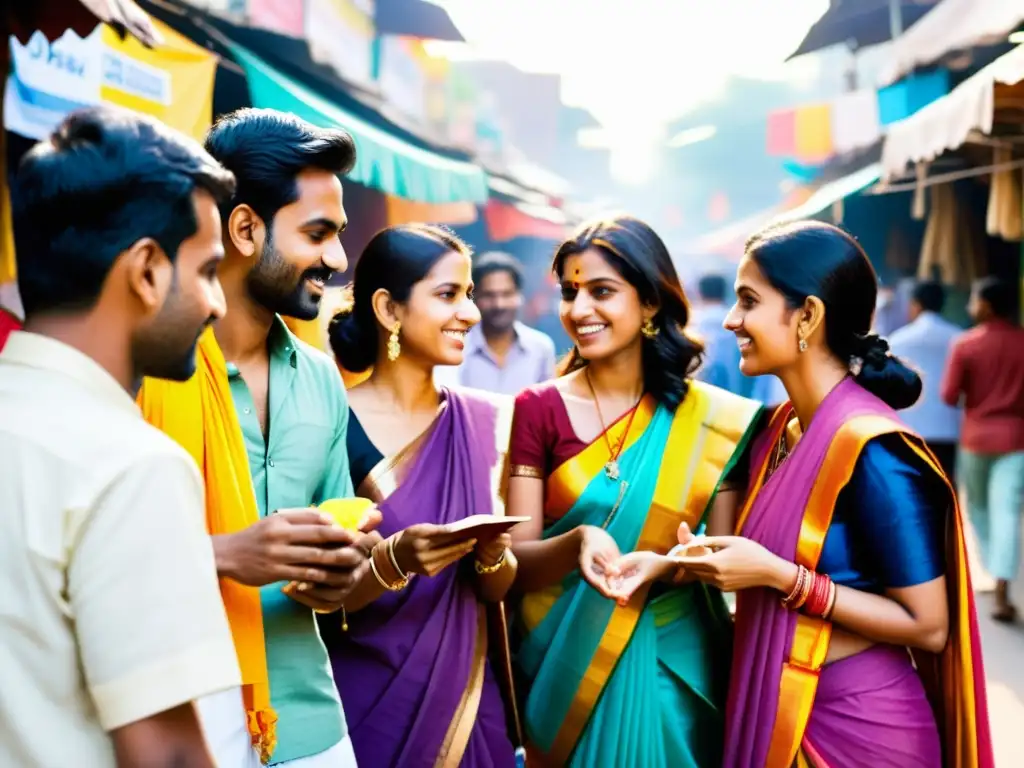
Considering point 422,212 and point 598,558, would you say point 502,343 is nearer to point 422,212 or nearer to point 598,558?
point 422,212

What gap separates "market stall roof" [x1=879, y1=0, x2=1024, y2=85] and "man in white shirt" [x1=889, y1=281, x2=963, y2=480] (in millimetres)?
1982

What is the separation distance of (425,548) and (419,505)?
1.45ft

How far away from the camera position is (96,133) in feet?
3.94

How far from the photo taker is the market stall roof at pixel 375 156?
5.94 metres

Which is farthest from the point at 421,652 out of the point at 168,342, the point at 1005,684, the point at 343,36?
the point at 343,36

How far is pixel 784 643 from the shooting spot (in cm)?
231

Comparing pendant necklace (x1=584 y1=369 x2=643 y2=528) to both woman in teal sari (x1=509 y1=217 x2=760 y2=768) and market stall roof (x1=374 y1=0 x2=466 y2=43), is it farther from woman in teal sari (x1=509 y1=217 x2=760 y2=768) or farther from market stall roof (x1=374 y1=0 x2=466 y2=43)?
market stall roof (x1=374 y1=0 x2=466 y2=43)

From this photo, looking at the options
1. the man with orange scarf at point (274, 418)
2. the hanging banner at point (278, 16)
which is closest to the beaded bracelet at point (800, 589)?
the man with orange scarf at point (274, 418)

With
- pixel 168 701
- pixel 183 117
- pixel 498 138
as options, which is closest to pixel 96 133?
pixel 168 701

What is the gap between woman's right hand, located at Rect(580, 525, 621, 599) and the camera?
2367 mm

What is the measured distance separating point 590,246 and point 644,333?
1.02 ft

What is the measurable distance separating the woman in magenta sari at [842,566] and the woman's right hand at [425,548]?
552 millimetres

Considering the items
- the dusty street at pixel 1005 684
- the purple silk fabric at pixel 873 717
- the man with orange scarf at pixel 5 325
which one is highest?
the man with orange scarf at pixel 5 325

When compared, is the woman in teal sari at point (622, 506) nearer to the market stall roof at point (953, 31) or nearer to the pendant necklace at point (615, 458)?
the pendant necklace at point (615, 458)
